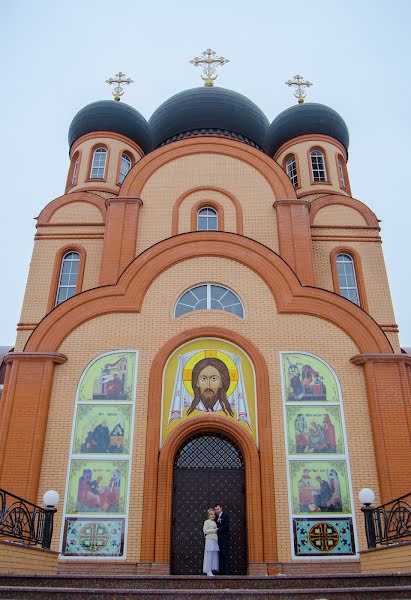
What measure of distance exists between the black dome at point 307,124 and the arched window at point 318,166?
739 millimetres

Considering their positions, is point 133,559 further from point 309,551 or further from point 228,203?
point 228,203

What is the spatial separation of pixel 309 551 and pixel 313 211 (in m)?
8.65

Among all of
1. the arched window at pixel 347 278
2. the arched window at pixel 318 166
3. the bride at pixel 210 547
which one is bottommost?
the bride at pixel 210 547

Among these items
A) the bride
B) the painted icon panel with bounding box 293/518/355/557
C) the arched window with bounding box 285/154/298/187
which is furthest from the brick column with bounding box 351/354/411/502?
the arched window with bounding box 285/154/298/187

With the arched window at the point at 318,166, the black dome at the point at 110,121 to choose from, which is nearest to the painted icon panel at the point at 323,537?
the arched window at the point at 318,166

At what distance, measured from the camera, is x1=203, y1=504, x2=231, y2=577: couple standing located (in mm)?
9258

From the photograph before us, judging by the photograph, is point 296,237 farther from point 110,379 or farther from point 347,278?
point 110,379

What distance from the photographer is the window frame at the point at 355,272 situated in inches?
543

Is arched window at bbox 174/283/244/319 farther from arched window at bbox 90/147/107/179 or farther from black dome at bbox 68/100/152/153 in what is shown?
black dome at bbox 68/100/152/153

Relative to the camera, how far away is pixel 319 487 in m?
10.4

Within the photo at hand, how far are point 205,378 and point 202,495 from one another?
2.19m

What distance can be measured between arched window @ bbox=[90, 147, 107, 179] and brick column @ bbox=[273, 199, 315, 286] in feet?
19.9

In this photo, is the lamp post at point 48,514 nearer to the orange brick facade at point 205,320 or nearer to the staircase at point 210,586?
the orange brick facade at point 205,320

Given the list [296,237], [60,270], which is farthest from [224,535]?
[60,270]
